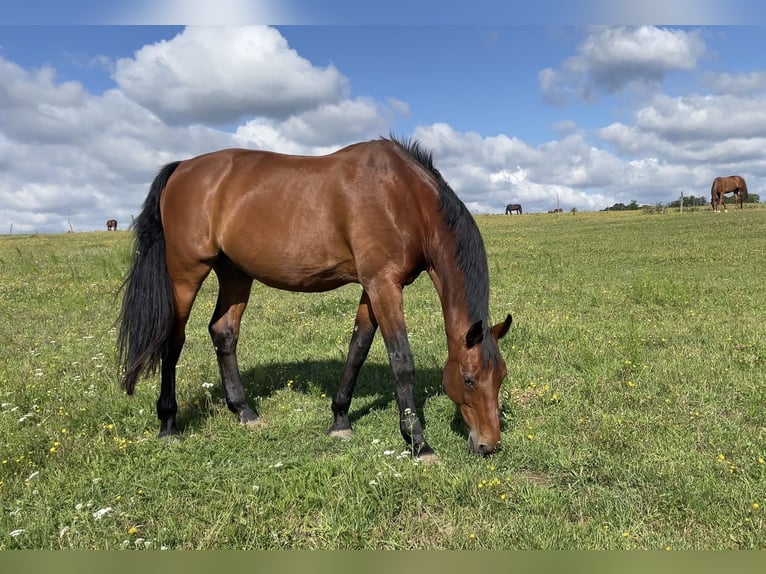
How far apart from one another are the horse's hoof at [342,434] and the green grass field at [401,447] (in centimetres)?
10

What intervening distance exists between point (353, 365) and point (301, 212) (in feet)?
4.91

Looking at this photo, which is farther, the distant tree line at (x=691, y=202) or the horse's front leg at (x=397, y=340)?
the distant tree line at (x=691, y=202)

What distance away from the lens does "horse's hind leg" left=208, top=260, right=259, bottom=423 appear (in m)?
5.16

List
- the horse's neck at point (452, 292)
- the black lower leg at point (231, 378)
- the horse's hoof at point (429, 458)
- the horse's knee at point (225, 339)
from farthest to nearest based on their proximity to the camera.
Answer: the horse's knee at point (225, 339) < the black lower leg at point (231, 378) < the horse's neck at point (452, 292) < the horse's hoof at point (429, 458)

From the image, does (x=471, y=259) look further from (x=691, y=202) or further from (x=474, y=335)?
(x=691, y=202)

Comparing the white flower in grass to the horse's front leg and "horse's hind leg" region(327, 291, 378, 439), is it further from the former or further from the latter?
the horse's front leg

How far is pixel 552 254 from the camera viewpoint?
18156mm

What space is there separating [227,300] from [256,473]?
2.24 meters

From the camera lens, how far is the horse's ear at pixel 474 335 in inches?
156

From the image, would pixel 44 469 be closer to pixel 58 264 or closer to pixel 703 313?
pixel 703 313

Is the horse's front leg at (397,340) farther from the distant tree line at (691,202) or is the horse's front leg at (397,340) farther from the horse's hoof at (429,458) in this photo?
the distant tree line at (691,202)

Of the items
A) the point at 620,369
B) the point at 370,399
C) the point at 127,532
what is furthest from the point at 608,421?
the point at 127,532

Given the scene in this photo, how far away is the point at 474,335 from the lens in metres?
4.01

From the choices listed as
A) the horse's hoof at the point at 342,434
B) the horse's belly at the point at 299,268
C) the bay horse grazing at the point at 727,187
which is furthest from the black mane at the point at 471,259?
the bay horse grazing at the point at 727,187
